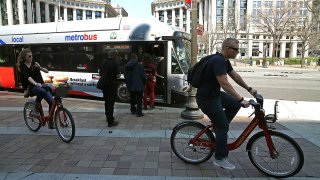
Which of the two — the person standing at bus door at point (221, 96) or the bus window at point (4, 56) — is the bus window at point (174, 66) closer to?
the person standing at bus door at point (221, 96)

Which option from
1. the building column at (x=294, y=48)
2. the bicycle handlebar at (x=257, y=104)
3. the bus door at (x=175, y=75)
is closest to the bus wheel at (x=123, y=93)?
the bus door at (x=175, y=75)

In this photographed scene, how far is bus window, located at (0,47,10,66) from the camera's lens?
12023mm

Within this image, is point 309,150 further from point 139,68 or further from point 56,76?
point 56,76

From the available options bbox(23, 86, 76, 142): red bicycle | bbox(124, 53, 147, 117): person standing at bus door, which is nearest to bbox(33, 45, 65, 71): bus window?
bbox(124, 53, 147, 117): person standing at bus door

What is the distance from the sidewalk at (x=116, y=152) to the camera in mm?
4016

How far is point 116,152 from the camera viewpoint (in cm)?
483

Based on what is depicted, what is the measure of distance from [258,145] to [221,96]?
886 millimetres

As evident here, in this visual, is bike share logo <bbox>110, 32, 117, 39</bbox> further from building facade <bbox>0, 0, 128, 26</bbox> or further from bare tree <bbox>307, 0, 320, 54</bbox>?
building facade <bbox>0, 0, 128, 26</bbox>

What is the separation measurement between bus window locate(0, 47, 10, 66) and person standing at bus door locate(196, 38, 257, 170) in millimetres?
10990

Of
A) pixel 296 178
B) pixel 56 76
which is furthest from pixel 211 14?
pixel 296 178

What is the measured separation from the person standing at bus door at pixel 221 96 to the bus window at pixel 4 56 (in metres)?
11.0

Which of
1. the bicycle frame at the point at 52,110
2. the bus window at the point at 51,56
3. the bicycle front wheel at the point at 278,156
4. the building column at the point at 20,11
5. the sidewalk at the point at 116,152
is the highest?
the building column at the point at 20,11

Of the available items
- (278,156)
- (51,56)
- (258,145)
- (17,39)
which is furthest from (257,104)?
(17,39)

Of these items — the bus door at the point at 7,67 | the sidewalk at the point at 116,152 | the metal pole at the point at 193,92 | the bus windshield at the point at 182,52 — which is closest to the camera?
the sidewalk at the point at 116,152
